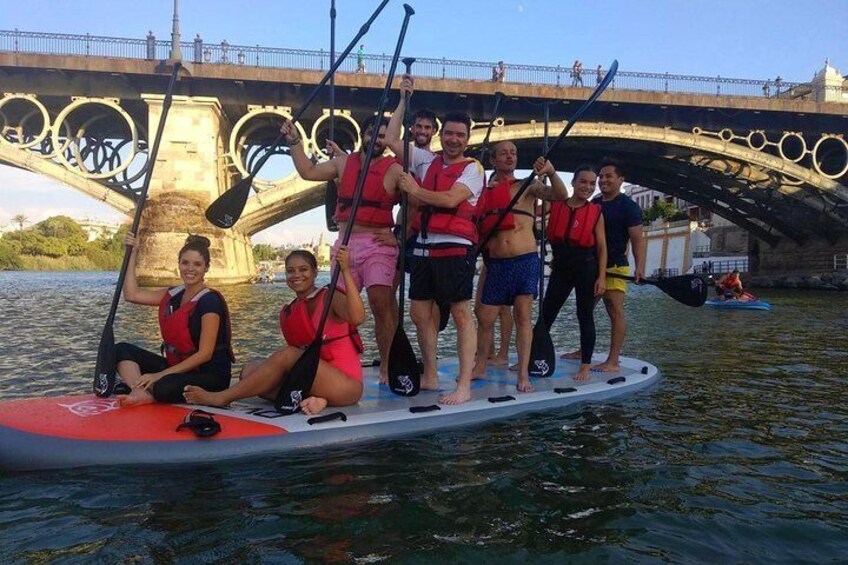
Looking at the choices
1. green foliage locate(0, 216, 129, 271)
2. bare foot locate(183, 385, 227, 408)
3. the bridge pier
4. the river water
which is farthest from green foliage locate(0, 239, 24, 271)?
the river water

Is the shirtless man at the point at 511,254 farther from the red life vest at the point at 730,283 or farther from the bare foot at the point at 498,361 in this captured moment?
the red life vest at the point at 730,283

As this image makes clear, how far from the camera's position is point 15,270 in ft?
285

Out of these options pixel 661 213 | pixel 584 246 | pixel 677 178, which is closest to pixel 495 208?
pixel 584 246

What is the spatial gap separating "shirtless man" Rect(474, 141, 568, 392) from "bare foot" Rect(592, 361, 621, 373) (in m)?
1.12

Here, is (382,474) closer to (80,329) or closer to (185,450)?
(185,450)

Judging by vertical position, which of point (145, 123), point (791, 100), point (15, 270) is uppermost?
point (791, 100)

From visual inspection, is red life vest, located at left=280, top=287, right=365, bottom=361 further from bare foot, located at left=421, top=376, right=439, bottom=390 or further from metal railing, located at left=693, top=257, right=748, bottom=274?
metal railing, located at left=693, top=257, right=748, bottom=274

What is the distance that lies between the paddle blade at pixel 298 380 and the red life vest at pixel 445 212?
1500 millimetres

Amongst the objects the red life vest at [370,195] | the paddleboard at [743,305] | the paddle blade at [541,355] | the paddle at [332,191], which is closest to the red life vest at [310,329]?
the red life vest at [370,195]

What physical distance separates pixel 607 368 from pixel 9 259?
97.5 meters

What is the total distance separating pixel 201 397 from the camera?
15.0 ft

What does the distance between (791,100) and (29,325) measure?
33124mm

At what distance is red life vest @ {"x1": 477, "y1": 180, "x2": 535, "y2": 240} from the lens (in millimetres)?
5988

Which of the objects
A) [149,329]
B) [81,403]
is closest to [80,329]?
[149,329]
